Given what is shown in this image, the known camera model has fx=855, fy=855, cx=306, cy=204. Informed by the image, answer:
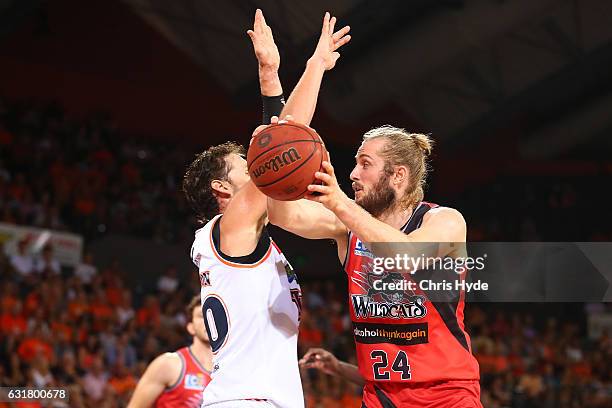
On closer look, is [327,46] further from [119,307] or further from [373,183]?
[119,307]

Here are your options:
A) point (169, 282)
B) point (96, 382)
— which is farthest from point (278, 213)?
point (169, 282)

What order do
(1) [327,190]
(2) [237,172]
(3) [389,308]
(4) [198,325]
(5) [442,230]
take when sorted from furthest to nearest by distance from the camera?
(4) [198,325], (2) [237,172], (3) [389,308], (5) [442,230], (1) [327,190]

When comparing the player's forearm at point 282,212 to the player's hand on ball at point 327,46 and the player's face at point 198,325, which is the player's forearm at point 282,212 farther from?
the player's face at point 198,325

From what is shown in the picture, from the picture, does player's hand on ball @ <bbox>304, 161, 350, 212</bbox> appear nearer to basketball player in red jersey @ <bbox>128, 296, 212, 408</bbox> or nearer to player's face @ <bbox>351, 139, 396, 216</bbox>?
player's face @ <bbox>351, 139, 396, 216</bbox>

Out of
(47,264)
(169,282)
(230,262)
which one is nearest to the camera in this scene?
(230,262)

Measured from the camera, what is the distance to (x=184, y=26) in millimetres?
14391

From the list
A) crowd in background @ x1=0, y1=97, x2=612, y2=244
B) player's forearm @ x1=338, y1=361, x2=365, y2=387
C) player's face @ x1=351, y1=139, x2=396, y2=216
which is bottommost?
player's forearm @ x1=338, y1=361, x2=365, y2=387

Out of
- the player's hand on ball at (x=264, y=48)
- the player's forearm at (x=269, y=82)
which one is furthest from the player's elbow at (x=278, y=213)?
the player's hand on ball at (x=264, y=48)

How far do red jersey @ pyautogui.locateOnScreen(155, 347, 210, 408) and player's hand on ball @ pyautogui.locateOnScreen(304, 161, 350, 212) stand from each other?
9.26 feet

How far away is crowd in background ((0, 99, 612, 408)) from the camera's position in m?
9.59

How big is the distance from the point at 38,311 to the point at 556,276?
238 inches

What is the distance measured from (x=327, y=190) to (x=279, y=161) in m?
0.22

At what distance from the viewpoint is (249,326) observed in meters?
3.73

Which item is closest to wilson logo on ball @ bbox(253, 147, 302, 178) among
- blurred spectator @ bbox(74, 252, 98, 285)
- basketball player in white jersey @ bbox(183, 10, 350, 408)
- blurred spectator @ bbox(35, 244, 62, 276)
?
basketball player in white jersey @ bbox(183, 10, 350, 408)
